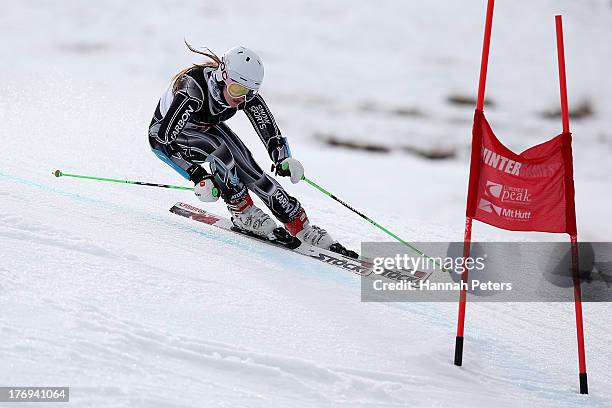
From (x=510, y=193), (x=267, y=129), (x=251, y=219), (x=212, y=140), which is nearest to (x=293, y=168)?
(x=267, y=129)

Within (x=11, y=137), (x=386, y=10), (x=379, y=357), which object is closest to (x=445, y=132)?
(x=386, y=10)

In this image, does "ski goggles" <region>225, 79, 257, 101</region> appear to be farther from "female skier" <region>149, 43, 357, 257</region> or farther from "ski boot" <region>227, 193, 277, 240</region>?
"ski boot" <region>227, 193, 277, 240</region>

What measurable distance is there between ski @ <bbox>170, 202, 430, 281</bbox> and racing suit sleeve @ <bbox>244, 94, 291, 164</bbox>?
0.61 metres

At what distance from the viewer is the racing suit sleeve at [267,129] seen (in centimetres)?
557

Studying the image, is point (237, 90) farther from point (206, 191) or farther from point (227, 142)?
point (206, 191)

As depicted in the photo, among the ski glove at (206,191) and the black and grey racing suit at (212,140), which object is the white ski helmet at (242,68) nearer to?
the black and grey racing suit at (212,140)

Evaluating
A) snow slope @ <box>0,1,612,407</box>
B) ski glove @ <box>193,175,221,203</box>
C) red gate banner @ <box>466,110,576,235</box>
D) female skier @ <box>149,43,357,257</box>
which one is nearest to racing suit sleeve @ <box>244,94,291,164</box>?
female skier @ <box>149,43,357,257</box>

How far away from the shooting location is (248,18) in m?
31.7

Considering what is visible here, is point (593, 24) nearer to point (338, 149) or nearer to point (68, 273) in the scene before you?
point (338, 149)

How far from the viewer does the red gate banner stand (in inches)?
153

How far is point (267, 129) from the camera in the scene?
5.59 meters

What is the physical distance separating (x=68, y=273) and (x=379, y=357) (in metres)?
1.73

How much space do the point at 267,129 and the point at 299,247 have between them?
96 centimetres

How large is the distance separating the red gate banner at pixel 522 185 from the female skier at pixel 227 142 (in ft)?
5.61
